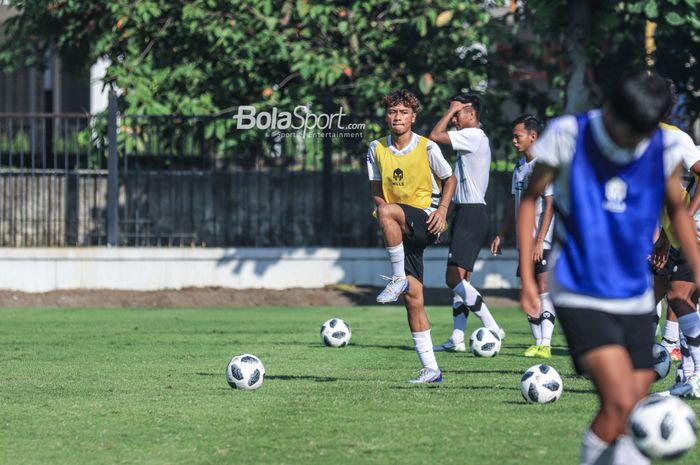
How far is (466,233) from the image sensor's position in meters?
12.6

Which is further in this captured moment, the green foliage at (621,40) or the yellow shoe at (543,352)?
the green foliage at (621,40)

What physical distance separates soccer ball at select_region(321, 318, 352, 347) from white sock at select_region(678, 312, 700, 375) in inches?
161

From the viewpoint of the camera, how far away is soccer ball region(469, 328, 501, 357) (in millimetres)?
11812

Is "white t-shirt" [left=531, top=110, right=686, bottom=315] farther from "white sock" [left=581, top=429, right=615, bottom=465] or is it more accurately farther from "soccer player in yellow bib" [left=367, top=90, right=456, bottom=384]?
"soccer player in yellow bib" [left=367, top=90, right=456, bottom=384]

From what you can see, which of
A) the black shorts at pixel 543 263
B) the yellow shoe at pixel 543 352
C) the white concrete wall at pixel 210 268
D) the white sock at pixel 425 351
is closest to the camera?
the white sock at pixel 425 351

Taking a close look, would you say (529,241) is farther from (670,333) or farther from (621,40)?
(621,40)

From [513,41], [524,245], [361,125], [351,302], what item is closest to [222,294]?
[351,302]

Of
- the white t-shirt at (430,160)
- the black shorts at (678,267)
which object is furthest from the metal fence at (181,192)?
the black shorts at (678,267)

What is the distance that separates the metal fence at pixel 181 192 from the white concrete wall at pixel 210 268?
29cm

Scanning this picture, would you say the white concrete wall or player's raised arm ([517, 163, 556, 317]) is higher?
player's raised arm ([517, 163, 556, 317])

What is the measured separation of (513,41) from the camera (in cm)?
2203

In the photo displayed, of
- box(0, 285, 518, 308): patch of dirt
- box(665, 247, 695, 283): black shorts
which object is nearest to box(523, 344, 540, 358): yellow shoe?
box(665, 247, 695, 283): black shorts

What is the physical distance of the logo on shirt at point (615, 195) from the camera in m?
5.54

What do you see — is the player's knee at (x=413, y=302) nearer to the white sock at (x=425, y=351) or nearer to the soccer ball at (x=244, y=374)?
the white sock at (x=425, y=351)
